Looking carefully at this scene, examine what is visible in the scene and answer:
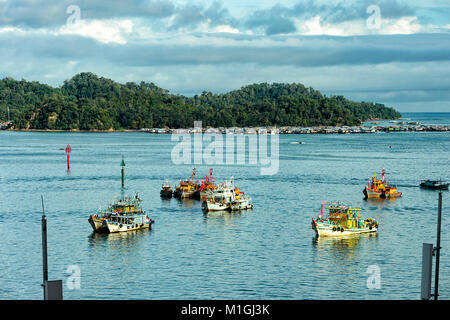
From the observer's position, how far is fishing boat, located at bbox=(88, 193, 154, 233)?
2436 inches

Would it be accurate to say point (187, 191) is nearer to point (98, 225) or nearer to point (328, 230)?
point (98, 225)

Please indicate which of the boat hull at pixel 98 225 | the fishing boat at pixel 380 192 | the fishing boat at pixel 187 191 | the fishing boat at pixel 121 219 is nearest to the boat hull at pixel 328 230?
the fishing boat at pixel 121 219

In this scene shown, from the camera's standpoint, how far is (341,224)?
201ft

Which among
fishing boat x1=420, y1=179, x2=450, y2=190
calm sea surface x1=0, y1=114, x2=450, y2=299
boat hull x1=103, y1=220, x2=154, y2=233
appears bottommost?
calm sea surface x1=0, y1=114, x2=450, y2=299

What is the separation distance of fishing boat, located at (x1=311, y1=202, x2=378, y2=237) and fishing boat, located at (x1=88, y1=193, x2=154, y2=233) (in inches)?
715

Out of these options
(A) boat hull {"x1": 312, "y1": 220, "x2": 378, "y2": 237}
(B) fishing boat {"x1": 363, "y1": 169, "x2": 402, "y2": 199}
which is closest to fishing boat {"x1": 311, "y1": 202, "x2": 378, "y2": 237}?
(A) boat hull {"x1": 312, "y1": 220, "x2": 378, "y2": 237}

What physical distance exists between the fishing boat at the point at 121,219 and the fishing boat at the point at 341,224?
59.6ft

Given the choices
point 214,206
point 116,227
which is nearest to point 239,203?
point 214,206

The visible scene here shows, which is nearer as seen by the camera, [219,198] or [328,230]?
[328,230]

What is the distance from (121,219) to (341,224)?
22.7 metres

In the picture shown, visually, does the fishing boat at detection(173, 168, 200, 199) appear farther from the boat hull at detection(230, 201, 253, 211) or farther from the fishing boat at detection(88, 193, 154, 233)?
the fishing boat at detection(88, 193, 154, 233)

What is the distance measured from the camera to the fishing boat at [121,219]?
203 feet
